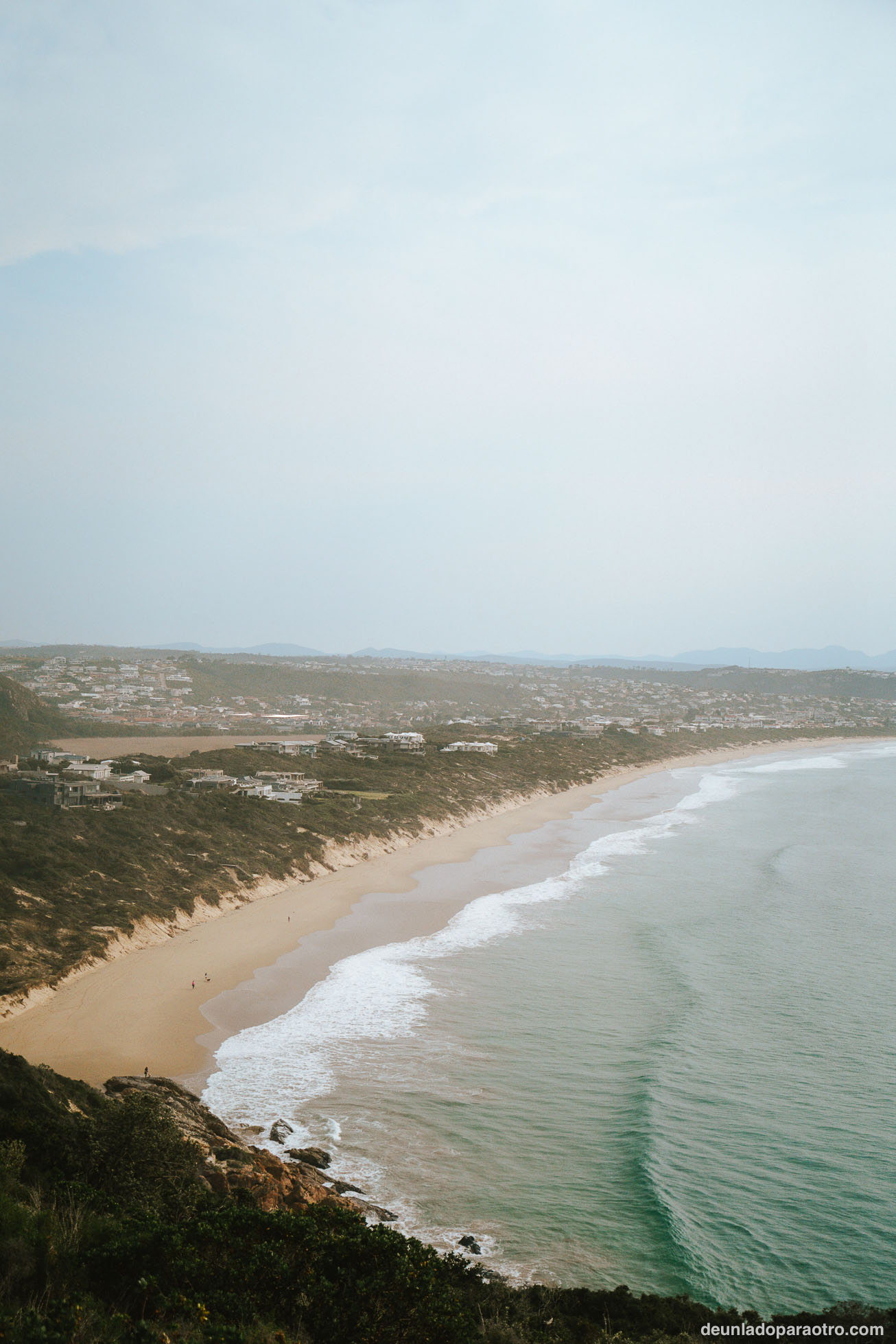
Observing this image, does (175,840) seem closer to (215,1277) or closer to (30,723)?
(215,1277)

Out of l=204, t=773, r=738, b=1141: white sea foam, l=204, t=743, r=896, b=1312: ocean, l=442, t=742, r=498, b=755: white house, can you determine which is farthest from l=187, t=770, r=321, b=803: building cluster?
l=442, t=742, r=498, b=755: white house

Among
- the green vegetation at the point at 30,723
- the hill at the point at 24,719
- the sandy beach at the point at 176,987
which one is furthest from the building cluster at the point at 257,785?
the green vegetation at the point at 30,723

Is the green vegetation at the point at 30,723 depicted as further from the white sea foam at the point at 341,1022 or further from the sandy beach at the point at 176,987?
the white sea foam at the point at 341,1022

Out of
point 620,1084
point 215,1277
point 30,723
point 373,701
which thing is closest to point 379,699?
point 373,701

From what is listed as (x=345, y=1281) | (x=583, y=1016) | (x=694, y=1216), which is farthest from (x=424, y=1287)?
(x=583, y=1016)

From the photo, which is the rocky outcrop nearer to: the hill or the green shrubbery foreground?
the green shrubbery foreground
